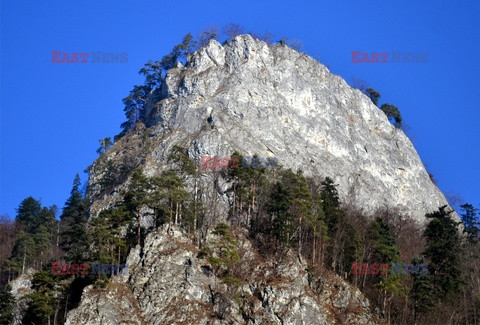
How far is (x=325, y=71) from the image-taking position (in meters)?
112

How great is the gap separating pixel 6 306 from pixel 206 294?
61.8 feet

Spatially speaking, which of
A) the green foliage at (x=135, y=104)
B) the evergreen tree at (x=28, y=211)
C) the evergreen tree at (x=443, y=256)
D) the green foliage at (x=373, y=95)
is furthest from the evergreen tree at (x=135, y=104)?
the evergreen tree at (x=443, y=256)

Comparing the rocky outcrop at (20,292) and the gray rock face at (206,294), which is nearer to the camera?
the gray rock face at (206,294)

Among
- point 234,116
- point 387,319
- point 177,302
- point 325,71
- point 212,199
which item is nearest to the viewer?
point 177,302

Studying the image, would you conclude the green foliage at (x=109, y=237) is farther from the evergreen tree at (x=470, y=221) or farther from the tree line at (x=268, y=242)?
the evergreen tree at (x=470, y=221)

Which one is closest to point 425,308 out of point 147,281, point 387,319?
point 387,319

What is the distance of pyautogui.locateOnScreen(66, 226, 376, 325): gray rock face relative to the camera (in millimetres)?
52406

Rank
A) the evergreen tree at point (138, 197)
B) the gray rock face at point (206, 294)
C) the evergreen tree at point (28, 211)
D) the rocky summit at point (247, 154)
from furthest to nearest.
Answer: the evergreen tree at point (28, 211) → the evergreen tree at point (138, 197) → the rocky summit at point (247, 154) → the gray rock face at point (206, 294)

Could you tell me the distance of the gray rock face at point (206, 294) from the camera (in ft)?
172

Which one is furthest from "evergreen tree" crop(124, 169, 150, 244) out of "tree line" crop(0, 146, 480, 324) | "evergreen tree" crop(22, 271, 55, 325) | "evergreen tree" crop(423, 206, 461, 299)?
"evergreen tree" crop(423, 206, 461, 299)

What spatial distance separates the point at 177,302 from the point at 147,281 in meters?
3.50

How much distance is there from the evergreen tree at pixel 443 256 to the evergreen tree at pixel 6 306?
3865 centimetres

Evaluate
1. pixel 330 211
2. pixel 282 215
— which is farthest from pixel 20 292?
pixel 330 211

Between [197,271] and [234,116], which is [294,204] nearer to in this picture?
[197,271]
